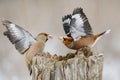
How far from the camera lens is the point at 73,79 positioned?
86 centimetres

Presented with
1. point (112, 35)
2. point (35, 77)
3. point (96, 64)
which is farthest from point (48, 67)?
point (112, 35)

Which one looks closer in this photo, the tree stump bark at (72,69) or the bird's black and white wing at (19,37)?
the tree stump bark at (72,69)

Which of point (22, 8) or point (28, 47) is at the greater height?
point (22, 8)

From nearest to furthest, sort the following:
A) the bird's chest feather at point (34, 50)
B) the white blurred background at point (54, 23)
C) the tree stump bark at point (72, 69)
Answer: the tree stump bark at point (72, 69)
the bird's chest feather at point (34, 50)
the white blurred background at point (54, 23)

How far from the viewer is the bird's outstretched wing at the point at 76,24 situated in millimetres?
1061

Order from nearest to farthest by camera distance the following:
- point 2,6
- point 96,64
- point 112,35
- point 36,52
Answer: point 96,64 < point 36,52 < point 112,35 < point 2,6

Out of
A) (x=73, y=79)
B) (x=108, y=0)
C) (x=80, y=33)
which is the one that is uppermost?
(x=108, y=0)

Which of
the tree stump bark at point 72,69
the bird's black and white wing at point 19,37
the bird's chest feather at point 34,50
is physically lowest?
the tree stump bark at point 72,69

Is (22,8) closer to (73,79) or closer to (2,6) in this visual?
(2,6)

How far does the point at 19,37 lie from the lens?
43.5 inches

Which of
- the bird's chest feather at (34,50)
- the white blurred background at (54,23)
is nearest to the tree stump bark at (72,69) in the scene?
the bird's chest feather at (34,50)

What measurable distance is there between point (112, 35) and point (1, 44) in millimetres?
677

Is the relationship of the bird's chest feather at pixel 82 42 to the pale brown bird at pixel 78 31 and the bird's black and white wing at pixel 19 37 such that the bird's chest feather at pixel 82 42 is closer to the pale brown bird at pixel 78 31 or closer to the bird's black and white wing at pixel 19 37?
the pale brown bird at pixel 78 31

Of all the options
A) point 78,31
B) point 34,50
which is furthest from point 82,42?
point 34,50
